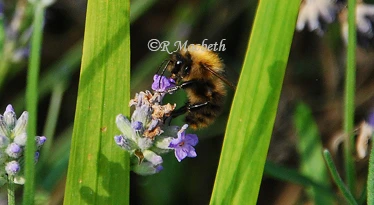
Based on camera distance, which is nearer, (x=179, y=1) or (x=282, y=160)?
(x=282, y=160)

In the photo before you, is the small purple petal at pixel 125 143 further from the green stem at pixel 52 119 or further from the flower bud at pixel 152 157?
the green stem at pixel 52 119

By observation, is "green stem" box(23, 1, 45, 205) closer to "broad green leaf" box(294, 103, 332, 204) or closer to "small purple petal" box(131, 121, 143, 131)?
"small purple petal" box(131, 121, 143, 131)

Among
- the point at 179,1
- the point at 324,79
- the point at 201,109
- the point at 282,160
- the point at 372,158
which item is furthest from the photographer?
the point at 179,1

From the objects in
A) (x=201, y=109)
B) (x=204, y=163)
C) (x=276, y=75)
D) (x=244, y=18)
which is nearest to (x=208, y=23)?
(x=244, y=18)

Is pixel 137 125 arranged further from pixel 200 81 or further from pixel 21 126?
pixel 200 81

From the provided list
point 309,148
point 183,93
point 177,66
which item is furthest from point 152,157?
point 183,93

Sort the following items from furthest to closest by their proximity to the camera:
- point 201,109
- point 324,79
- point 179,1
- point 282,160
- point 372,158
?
point 179,1 → point 324,79 → point 282,160 → point 201,109 → point 372,158

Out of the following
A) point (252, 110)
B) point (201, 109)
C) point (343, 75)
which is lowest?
point (252, 110)

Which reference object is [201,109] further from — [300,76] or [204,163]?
[300,76]

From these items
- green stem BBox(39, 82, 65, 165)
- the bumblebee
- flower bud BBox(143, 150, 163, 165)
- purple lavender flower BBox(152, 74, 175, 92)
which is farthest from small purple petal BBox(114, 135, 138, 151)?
green stem BBox(39, 82, 65, 165)
